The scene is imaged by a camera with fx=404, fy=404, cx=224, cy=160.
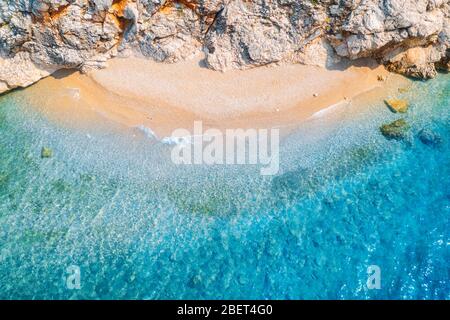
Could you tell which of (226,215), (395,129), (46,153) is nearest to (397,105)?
(395,129)

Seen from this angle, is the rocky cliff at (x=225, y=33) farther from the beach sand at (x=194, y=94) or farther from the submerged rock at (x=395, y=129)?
the submerged rock at (x=395, y=129)

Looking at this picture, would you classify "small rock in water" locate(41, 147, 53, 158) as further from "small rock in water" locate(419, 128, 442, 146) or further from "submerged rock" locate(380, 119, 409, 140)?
"small rock in water" locate(419, 128, 442, 146)

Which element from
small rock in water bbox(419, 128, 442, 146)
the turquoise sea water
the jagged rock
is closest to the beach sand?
the jagged rock

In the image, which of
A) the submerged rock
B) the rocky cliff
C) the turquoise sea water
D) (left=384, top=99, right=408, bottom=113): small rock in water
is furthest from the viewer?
(left=384, top=99, right=408, bottom=113): small rock in water

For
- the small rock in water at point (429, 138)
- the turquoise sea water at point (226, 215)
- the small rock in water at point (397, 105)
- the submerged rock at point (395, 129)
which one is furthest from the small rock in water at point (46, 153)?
the small rock in water at point (429, 138)

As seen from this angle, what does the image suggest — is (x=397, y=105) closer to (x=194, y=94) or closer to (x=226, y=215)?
(x=194, y=94)
